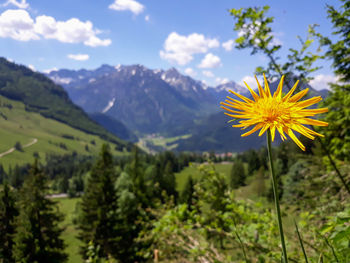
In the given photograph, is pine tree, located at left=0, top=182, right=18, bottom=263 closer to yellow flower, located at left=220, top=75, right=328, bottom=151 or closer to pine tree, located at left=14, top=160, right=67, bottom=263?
pine tree, located at left=14, top=160, right=67, bottom=263

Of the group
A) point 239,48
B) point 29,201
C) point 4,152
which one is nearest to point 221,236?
point 239,48

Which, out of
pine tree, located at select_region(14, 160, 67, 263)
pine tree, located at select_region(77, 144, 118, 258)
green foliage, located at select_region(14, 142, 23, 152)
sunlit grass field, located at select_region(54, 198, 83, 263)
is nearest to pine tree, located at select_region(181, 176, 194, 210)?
pine tree, located at select_region(77, 144, 118, 258)

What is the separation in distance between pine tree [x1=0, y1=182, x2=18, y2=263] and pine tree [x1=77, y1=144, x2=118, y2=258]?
7053mm

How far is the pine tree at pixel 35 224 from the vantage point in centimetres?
2120

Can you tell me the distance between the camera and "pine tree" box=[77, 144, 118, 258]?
25.7m

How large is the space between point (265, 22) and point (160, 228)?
419 centimetres

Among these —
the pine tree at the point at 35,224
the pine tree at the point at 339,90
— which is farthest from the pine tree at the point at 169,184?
the pine tree at the point at 339,90

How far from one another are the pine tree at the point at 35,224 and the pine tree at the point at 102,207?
12.0 feet

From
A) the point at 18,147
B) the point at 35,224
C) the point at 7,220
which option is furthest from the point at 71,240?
the point at 18,147

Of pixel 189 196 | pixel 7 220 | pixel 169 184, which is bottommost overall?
pixel 169 184

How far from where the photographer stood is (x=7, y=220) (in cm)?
2411

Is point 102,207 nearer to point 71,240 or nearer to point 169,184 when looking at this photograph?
point 169,184

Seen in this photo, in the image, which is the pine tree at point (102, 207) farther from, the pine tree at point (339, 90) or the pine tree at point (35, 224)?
the pine tree at point (339, 90)

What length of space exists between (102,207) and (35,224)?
21.3ft
